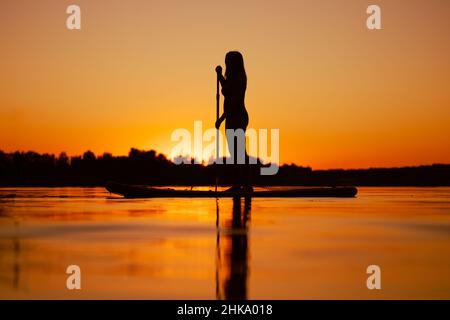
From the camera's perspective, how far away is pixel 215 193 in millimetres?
23625

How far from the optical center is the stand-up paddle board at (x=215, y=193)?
78.9 feet

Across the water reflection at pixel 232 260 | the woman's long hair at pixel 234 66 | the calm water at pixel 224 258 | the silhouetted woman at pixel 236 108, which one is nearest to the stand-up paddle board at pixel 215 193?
the silhouetted woman at pixel 236 108

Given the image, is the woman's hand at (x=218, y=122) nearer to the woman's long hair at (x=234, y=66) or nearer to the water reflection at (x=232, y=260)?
the woman's long hair at (x=234, y=66)

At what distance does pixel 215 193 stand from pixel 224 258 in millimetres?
14488

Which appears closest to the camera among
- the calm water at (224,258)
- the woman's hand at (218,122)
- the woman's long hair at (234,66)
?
the calm water at (224,258)

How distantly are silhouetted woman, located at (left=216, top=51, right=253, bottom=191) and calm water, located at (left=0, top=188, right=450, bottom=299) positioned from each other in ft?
29.1

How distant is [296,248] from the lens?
34.1ft

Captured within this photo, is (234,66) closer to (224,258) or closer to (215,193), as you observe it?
(215,193)

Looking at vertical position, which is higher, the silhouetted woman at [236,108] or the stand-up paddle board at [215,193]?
the silhouetted woman at [236,108]

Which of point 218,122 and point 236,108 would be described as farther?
point 218,122

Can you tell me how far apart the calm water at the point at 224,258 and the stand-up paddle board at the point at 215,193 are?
8.38 m

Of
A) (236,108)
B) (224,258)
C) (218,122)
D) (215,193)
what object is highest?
(236,108)

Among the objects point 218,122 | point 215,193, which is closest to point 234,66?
point 218,122

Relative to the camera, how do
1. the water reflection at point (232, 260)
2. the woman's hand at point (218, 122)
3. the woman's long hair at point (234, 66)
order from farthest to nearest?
the woman's hand at point (218, 122)
the woman's long hair at point (234, 66)
the water reflection at point (232, 260)
